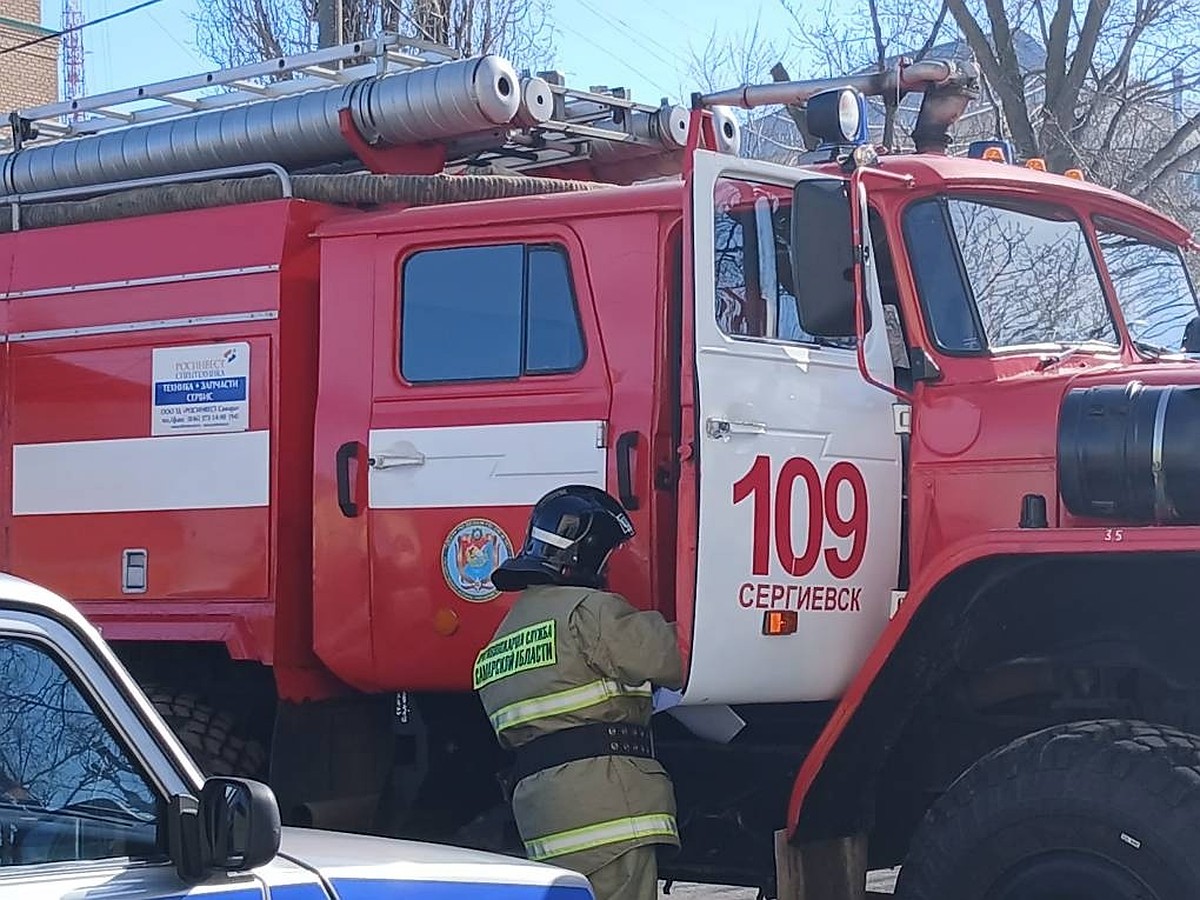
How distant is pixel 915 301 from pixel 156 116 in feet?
10.4

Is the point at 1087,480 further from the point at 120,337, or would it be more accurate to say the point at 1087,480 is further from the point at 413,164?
the point at 120,337

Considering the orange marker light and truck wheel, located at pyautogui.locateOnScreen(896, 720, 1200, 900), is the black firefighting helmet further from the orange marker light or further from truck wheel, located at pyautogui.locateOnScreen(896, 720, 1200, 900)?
truck wheel, located at pyautogui.locateOnScreen(896, 720, 1200, 900)

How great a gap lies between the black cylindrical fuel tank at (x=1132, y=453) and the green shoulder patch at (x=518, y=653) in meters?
1.39

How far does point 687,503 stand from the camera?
4.74 metres

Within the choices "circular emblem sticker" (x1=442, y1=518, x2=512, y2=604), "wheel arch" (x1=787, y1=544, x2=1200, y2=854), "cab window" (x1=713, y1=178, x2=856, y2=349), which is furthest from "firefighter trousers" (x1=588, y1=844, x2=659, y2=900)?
"cab window" (x1=713, y1=178, x2=856, y2=349)

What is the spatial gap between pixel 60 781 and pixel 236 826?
362 mm

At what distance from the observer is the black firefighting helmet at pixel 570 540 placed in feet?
15.7

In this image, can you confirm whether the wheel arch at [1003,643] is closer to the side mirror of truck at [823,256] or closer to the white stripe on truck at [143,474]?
the side mirror of truck at [823,256]

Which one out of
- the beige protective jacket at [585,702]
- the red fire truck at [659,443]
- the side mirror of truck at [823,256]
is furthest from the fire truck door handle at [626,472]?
the side mirror of truck at [823,256]

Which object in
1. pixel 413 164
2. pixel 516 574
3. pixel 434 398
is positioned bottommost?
pixel 516 574

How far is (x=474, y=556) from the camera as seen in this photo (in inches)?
212

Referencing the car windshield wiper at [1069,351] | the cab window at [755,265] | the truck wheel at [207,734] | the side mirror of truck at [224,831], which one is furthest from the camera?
the truck wheel at [207,734]

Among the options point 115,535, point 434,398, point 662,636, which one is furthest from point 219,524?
point 662,636

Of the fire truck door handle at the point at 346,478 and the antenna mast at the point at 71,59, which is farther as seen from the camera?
the antenna mast at the point at 71,59
